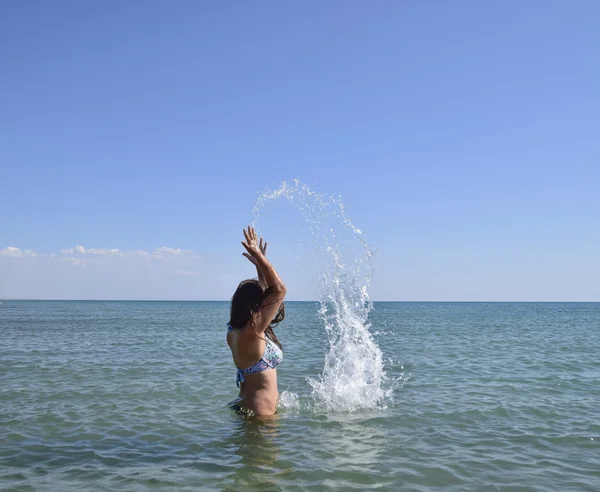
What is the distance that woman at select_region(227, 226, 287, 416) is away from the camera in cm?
642

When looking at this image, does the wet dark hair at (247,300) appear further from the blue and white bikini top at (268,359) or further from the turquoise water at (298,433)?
the turquoise water at (298,433)

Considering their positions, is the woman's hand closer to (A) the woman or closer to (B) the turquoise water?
(A) the woman

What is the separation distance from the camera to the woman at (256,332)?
253 inches

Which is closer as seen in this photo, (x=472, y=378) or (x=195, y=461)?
(x=195, y=461)

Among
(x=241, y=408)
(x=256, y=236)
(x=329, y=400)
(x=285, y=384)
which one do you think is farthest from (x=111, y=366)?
(x=256, y=236)

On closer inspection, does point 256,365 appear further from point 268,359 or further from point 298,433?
point 298,433

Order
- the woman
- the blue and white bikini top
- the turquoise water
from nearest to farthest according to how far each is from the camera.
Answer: the turquoise water, the woman, the blue and white bikini top

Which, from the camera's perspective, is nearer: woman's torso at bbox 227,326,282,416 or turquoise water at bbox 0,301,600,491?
turquoise water at bbox 0,301,600,491

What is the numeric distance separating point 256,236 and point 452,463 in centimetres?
365

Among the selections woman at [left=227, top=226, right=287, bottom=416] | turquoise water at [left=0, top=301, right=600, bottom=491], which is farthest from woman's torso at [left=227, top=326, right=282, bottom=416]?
turquoise water at [left=0, top=301, right=600, bottom=491]

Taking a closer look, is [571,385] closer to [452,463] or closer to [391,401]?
[391,401]

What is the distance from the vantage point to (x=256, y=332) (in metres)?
6.73

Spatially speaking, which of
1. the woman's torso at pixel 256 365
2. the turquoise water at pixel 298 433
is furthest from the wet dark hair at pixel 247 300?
the turquoise water at pixel 298 433

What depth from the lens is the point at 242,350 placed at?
7004mm
